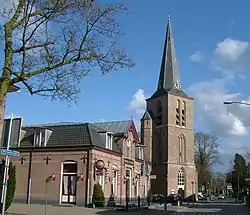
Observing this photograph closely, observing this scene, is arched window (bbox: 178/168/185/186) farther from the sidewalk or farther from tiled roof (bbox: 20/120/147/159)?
the sidewalk

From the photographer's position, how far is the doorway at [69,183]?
37.4 meters

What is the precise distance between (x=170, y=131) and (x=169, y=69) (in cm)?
1347

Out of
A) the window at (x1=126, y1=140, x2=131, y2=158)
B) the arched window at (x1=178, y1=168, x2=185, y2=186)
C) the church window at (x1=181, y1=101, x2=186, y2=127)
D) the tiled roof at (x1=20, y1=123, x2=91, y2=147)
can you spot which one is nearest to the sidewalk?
the tiled roof at (x1=20, y1=123, x2=91, y2=147)

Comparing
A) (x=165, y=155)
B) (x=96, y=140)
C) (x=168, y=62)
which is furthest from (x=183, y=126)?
(x=96, y=140)

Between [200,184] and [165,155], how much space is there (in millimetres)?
20618

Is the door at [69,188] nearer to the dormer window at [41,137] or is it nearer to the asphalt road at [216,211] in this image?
the dormer window at [41,137]

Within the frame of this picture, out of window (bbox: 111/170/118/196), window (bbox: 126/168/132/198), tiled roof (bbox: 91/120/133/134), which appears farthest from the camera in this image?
tiled roof (bbox: 91/120/133/134)

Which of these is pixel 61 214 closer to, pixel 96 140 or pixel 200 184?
pixel 96 140

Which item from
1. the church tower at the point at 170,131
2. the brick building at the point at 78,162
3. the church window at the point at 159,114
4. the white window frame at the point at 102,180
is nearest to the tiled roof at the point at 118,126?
the brick building at the point at 78,162

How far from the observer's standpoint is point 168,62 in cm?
8112

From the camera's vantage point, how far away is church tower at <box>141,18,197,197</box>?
242ft

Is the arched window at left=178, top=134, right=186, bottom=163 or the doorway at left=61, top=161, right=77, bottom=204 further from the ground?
the arched window at left=178, top=134, right=186, bottom=163

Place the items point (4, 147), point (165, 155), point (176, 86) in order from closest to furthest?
point (4, 147), point (165, 155), point (176, 86)

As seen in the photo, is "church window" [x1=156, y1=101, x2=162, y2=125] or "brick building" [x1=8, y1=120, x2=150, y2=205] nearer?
"brick building" [x1=8, y1=120, x2=150, y2=205]
